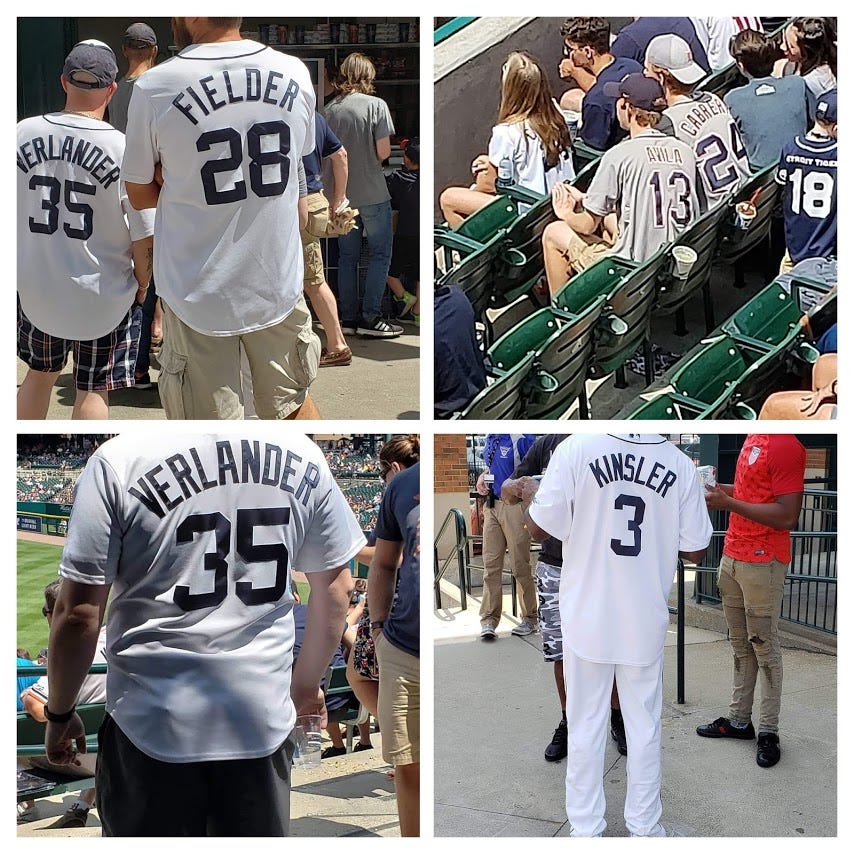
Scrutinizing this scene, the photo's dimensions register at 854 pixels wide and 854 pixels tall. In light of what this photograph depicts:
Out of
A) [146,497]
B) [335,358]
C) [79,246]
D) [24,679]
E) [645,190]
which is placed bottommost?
[24,679]

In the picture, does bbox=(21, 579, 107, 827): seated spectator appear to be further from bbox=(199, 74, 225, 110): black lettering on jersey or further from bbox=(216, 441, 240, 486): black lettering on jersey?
bbox=(199, 74, 225, 110): black lettering on jersey

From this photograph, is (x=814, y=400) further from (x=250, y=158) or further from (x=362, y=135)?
(x=250, y=158)

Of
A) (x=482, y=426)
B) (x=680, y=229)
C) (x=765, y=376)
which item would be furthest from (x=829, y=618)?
(x=482, y=426)

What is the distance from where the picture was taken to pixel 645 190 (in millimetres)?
3135

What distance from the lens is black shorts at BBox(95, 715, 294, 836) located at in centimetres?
231

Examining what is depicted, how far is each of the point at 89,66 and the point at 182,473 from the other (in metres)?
1.15

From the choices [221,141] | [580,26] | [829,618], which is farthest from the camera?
[829,618]

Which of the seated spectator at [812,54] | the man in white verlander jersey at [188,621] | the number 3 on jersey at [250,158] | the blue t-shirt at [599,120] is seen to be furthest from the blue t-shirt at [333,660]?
the seated spectator at [812,54]

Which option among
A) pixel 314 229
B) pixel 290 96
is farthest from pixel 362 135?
pixel 290 96

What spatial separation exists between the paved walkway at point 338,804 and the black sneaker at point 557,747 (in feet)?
1.70

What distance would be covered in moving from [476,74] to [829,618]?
10.6 ft

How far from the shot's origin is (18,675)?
2.80 m

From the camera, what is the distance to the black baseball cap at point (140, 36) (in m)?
2.65

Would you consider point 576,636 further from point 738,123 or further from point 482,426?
point 738,123
